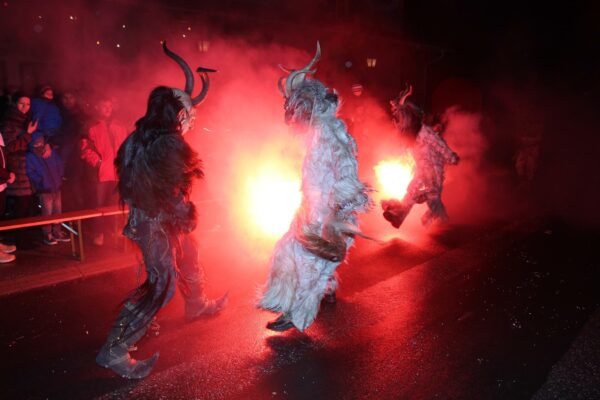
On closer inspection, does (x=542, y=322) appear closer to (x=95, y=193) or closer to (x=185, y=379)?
(x=185, y=379)

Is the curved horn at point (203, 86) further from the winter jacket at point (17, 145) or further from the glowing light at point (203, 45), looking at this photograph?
the glowing light at point (203, 45)

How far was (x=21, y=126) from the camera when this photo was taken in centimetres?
583

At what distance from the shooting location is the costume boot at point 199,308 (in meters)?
3.98

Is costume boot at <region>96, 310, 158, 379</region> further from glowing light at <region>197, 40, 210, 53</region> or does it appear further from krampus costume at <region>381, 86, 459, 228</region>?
glowing light at <region>197, 40, 210, 53</region>

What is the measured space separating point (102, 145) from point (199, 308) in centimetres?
325

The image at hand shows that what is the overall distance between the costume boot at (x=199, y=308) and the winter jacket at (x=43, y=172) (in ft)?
10.5

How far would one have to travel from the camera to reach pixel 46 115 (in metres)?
6.05

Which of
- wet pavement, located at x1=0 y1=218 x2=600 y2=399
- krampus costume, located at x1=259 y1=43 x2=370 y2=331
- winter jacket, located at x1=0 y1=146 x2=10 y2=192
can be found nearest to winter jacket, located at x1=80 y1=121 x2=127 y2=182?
winter jacket, located at x1=0 y1=146 x2=10 y2=192

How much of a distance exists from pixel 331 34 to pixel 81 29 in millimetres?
6061

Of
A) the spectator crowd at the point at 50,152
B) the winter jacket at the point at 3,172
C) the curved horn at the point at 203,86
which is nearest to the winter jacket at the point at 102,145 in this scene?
the spectator crowd at the point at 50,152

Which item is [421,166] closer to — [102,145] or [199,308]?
[199,308]

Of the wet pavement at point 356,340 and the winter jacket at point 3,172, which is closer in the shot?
the wet pavement at point 356,340

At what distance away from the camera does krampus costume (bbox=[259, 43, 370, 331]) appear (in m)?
3.73

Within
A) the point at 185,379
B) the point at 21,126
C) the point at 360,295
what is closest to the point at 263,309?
the point at 185,379
